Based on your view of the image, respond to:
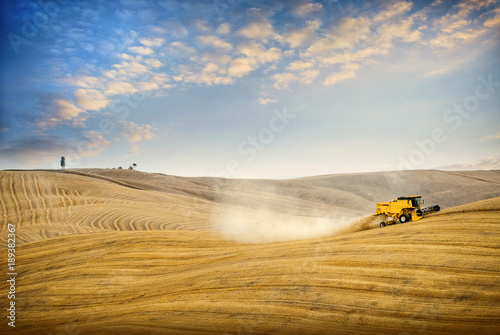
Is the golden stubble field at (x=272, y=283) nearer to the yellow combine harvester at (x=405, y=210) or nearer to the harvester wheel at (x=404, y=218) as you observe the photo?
the harvester wheel at (x=404, y=218)

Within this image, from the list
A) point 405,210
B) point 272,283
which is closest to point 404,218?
point 405,210

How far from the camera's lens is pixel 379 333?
339cm

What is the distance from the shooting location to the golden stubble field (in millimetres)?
3678

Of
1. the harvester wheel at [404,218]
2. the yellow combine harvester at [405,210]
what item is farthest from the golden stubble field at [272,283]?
the yellow combine harvester at [405,210]

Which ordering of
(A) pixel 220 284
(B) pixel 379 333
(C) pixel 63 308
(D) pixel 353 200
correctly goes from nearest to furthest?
(B) pixel 379 333 → (A) pixel 220 284 → (C) pixel 63 308 → (D) pixel 353 200

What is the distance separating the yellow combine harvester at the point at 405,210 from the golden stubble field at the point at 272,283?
3.32m

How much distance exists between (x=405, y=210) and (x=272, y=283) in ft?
21.6

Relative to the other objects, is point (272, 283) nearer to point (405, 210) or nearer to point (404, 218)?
point (404, 218)

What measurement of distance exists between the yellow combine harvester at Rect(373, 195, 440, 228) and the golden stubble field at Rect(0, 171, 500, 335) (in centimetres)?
332

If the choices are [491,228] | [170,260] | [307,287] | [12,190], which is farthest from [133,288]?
[12,190]

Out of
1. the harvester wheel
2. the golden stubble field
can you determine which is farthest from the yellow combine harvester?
the golden stubble field

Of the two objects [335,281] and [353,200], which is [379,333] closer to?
[335,281]

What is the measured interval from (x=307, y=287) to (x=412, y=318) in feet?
4.79

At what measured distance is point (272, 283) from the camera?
488 centimetres
